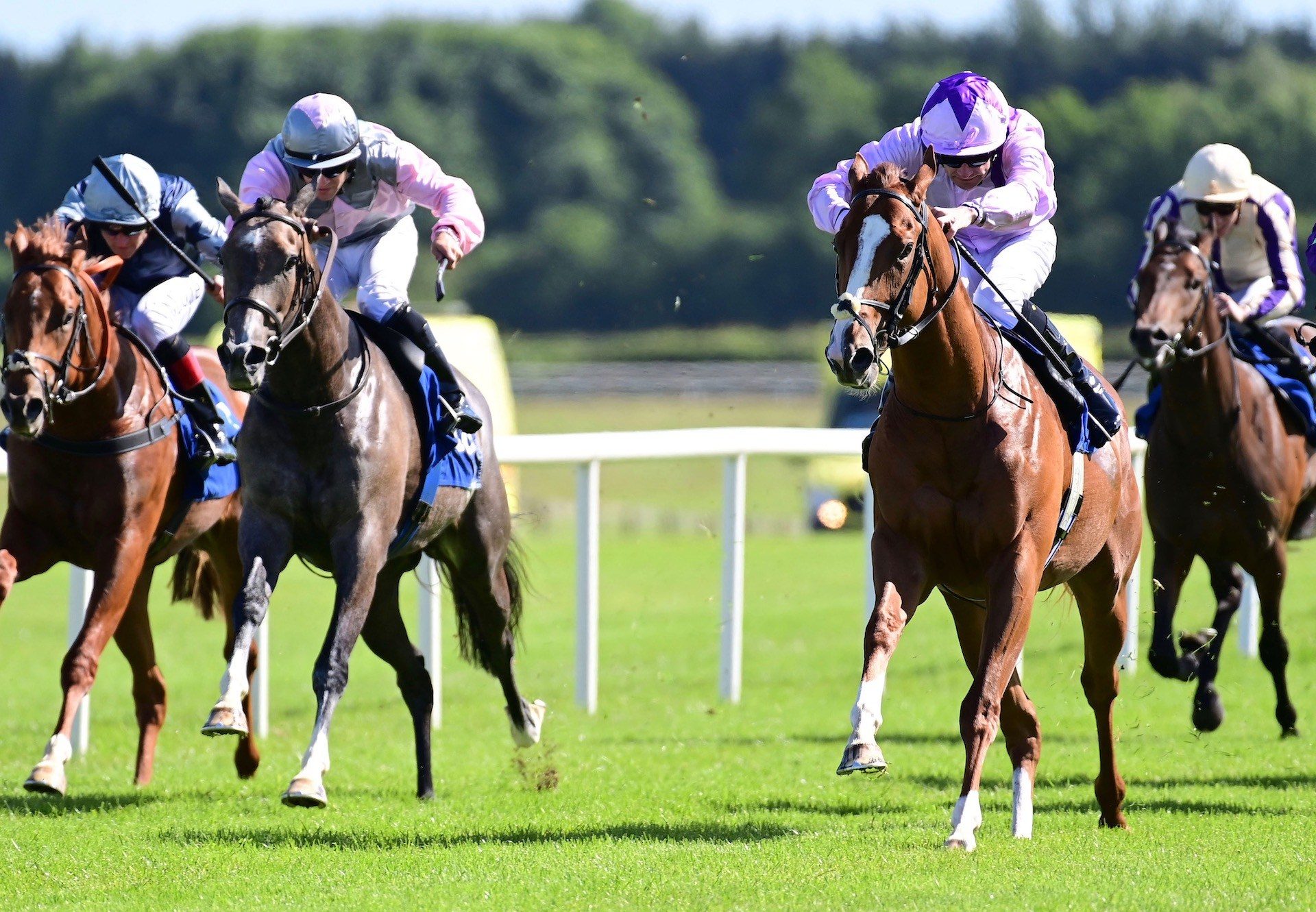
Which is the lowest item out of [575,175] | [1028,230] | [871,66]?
[1028,230]

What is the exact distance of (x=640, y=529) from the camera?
22.2m

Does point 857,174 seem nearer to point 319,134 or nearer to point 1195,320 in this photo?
point 1195,320

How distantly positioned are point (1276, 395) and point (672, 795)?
3.04 metres

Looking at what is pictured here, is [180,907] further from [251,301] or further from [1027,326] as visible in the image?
[1027,326]

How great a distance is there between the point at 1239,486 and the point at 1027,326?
1905 millimetres

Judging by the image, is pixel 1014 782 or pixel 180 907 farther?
pixel 1014 782

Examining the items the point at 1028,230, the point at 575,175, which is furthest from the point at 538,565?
the point at 575,175

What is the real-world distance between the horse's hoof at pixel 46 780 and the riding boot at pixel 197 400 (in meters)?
1.42

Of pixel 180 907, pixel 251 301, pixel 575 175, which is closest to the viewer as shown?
pixel 180 907

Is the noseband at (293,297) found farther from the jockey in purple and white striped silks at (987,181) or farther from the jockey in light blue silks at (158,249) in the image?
the jockey in purple and white striped silks at (987,181)

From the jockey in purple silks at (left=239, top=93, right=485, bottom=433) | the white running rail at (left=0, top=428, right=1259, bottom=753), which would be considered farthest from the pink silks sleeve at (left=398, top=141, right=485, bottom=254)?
the white running rail at (left=0, top=428, right=1259, bottom=753)

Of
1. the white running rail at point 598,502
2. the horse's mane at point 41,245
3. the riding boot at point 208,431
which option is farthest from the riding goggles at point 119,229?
the white running rail at point 598,502

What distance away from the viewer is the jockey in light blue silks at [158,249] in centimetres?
696

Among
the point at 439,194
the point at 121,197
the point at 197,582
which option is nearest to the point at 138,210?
the point at 121,197
